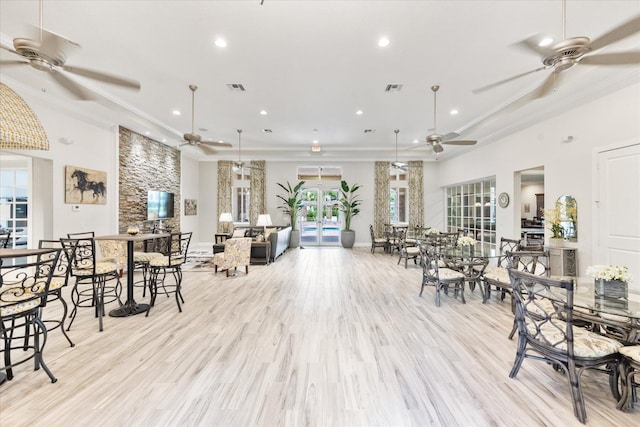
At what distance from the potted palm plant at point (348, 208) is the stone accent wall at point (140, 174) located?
5825mm

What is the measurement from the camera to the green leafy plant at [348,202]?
10406mm

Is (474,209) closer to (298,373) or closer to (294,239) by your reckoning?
(294,239)

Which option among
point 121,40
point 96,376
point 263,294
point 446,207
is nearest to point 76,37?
point 121,40

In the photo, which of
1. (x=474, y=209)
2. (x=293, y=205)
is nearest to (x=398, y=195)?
(x=474, y=209)

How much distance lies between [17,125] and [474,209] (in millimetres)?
9914

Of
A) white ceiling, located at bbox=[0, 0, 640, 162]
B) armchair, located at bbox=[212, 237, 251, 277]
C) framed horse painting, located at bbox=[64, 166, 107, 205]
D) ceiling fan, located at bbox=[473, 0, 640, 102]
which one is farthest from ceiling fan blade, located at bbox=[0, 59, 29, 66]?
ceiling fan, located at bbox=[473, 0, 640, 102]

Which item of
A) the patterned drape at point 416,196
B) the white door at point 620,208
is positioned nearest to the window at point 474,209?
the patterned drape at point 416,196

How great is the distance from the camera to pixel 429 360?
264 centimetres

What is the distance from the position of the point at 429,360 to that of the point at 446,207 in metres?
9.12

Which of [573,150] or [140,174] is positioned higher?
[573,150]

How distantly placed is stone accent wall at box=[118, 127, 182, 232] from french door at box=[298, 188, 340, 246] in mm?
4571

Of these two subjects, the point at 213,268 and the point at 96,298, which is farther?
the point at 213,268

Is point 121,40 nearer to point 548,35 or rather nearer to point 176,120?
point 176,120

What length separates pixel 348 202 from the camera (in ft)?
34.9
